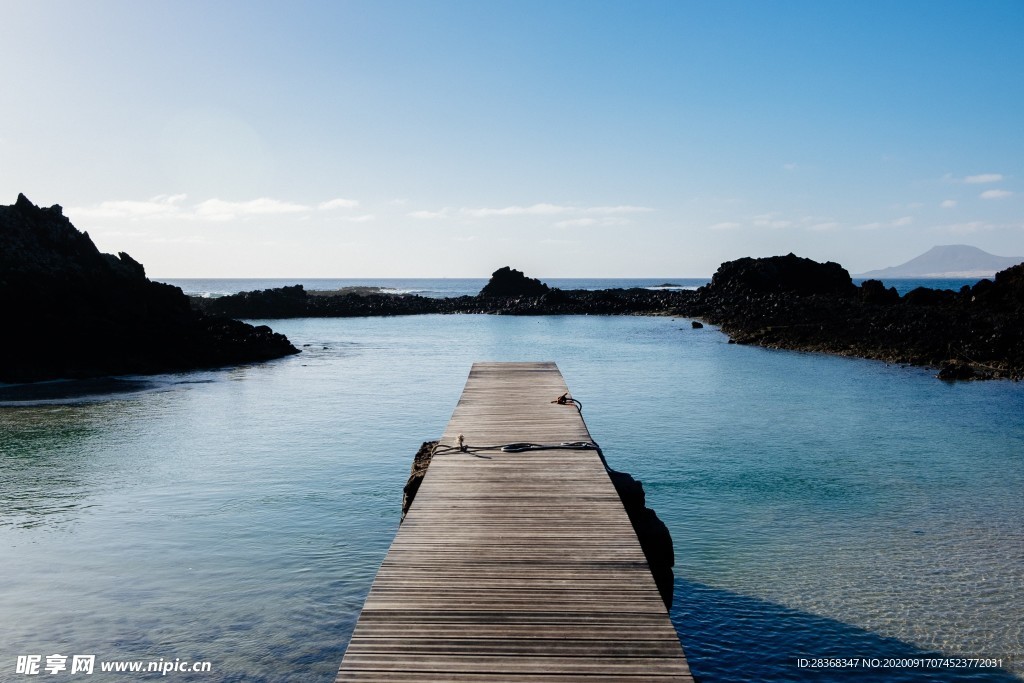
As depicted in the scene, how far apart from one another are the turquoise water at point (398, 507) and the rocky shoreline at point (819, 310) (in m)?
6.08

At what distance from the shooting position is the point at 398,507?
13.8 metres

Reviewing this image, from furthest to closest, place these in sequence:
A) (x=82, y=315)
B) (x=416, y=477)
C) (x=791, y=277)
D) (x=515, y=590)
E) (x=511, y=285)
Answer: (x=511, y=285)
(x=791, y=277)
(x=82, y=315)
(x=416, y=477)
(x=515, y=590)

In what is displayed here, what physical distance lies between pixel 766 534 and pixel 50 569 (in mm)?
11102

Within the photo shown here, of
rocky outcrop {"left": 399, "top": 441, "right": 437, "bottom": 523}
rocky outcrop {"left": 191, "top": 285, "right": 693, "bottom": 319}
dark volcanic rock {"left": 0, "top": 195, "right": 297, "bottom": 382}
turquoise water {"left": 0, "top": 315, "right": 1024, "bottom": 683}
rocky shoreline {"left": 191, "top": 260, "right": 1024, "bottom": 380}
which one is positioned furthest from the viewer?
rocky outcrop {"left": 191, "top": 285, "right": 693, "bottom": 319}

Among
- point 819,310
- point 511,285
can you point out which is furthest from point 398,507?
point 511,285

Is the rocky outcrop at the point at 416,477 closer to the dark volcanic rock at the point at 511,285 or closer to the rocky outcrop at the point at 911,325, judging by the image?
the rocky outcrop at the point at 911,325

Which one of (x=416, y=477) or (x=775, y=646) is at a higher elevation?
(x=416, y=477)

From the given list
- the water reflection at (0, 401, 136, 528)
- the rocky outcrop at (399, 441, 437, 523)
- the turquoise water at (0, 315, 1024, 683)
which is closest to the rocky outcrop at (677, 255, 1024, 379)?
the turquoise water at (0, 315, 1024, 683)

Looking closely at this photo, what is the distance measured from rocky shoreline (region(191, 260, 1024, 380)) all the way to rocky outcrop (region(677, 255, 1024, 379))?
0.06 metres

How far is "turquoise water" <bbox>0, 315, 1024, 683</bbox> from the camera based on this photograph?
28.7ft

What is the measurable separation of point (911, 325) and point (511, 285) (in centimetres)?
7074

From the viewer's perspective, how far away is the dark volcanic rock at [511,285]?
340ft

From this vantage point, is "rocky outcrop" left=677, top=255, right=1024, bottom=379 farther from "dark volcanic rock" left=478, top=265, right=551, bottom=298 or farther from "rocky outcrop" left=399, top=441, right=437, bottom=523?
"dark volcanic rock" left=478, top=265, right=551, bottom=298

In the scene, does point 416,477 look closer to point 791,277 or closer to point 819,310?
point 819,310
